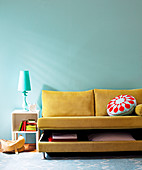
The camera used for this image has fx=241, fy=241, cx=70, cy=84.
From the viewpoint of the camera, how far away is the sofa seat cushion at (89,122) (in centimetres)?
298

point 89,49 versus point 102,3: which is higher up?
point 102,3

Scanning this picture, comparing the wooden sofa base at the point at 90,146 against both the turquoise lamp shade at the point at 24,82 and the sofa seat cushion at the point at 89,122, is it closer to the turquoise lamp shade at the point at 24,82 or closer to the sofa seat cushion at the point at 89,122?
the sofa seat cushion at the point at 89,122

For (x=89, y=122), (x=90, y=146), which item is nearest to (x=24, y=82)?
(x=89, y=122)

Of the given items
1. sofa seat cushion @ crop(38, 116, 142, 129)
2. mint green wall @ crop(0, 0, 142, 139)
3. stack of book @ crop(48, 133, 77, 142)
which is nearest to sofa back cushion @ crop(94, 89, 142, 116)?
mint green wall @ crop(0, 0, 142, 139)

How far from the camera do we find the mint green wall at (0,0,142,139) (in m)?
3.80

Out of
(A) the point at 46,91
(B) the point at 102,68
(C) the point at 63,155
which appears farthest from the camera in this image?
(B) the point at 102,68

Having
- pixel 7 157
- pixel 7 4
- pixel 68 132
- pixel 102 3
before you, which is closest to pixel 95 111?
pixel 68 132

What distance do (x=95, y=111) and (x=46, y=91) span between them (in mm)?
804

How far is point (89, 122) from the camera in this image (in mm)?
3000

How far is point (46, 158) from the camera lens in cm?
307

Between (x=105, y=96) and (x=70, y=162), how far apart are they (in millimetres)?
1179

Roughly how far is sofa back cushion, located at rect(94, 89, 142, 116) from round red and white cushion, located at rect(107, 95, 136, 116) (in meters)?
0.18

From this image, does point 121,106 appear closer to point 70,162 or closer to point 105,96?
point 105,96

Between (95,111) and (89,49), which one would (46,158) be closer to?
(95,111)
